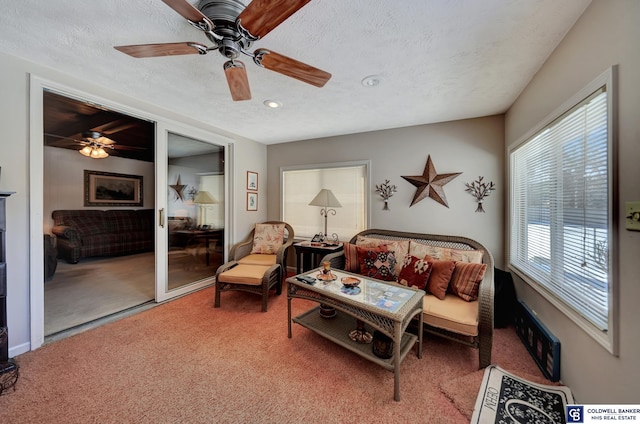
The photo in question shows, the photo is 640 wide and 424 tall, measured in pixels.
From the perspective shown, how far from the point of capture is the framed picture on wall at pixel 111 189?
5.10m

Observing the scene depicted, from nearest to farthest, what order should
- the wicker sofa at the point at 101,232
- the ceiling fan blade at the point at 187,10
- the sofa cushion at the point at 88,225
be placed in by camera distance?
the ceiling fan blade at the point at 187,10, the wicker sofa at the point at 101,232, the sofa cushion at the point at 88,225

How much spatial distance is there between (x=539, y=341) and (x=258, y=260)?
3.01m

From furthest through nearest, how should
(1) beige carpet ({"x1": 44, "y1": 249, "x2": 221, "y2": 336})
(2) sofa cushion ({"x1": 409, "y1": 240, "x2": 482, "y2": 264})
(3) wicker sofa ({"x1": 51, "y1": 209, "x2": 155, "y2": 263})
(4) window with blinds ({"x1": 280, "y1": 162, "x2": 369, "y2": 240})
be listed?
(3) wicker sofa ({"x1": 51, "y1": 209, "x2": 155, "y2": 263})
(4) window with blinds ({"x1": 280, "y1": 162, "x2": 369, "y2": 240})
(1) beige carpet ({"x1": 44, "y1": 249, "x2": 221, "y2": 336})
(2) sofa cushion ({"x1": 409, "y1": 240, "x2": 482, "y2": 264})

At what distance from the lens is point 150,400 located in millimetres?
1470

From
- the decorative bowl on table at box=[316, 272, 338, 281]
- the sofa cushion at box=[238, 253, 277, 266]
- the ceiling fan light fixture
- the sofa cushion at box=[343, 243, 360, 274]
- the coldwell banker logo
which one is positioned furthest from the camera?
the ceiling fan light fixture

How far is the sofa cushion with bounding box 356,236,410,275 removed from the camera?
8.75 feet

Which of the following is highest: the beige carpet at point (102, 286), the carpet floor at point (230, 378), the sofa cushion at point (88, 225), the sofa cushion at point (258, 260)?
the sofa cushion at point (88, 225)

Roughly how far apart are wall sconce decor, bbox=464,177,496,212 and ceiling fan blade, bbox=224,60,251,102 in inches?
110

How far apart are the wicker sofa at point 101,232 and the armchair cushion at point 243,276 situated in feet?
12.6

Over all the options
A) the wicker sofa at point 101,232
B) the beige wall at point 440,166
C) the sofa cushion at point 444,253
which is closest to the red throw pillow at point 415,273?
the sofa cushion at point 444,253

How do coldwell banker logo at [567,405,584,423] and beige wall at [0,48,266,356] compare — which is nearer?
coldwell banker logo at [567,405,584,423]

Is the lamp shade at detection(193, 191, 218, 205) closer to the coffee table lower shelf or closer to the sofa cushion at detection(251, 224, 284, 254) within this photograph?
the sofa cushion at detection(251, 224, 284, 254)

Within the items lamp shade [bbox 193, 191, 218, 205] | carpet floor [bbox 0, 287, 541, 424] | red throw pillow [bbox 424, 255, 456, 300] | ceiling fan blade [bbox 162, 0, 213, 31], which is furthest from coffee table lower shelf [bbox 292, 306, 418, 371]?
lamp shade [bbox 193, 191, 218, 205]

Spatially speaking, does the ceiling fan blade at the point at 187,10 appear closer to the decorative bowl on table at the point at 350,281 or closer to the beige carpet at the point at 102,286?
the decorative bowl on table at the point at 350,281
